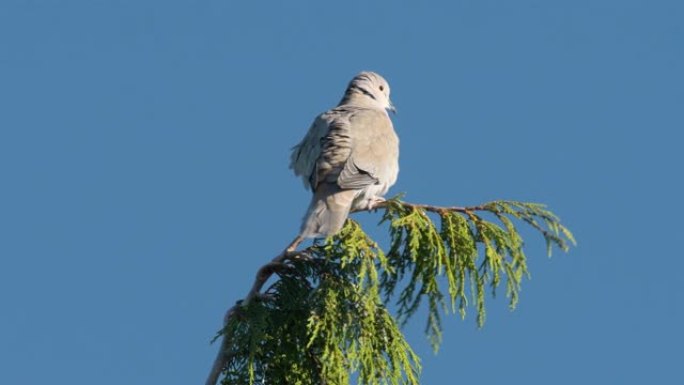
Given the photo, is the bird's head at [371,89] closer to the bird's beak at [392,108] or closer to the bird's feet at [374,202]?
the bird's beak at [392,108]

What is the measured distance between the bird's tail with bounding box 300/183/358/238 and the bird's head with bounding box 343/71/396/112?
1.84 metres

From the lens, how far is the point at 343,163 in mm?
6441

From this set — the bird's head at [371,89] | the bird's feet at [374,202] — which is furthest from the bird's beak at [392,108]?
the bird's feet at [374,202]

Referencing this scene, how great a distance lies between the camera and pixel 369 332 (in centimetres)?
521

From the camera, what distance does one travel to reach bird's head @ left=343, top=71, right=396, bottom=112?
8.05 metres

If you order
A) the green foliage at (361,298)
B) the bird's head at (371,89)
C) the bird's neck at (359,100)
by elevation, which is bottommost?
the green foliage at (361,298)

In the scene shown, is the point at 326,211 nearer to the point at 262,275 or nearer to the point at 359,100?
the point at 262,275

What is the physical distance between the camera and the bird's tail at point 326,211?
18.4ft

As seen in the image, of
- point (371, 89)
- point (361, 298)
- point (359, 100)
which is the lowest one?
point (361, 298)

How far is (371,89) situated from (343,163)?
1.76 metres

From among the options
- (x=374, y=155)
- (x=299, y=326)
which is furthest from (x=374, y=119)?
(x=299, y=326)

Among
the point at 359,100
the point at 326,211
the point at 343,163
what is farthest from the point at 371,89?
the point at 326,211

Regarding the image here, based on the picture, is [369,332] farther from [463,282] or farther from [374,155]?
[374,155]

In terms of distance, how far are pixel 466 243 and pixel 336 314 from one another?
2.55 feet
